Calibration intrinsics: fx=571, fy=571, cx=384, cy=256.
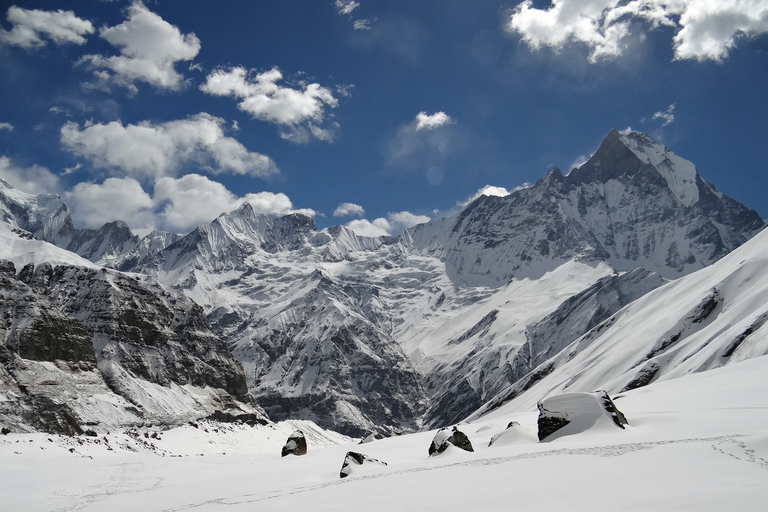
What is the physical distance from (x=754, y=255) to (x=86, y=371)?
139712mm

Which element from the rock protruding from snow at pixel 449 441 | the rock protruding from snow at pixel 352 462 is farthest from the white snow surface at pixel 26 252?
the rock protruding from snow at pixel 352 462

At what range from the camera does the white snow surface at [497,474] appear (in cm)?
1335

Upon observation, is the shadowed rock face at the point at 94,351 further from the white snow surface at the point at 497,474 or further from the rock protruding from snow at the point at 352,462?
the rock protruding from snow at the point at 352,462

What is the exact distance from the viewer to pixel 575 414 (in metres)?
25.0

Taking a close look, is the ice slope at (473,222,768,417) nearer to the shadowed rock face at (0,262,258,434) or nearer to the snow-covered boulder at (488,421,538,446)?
the snow-covered boulder at (488,421,538,446)

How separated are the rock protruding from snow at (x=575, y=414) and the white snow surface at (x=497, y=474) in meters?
0.86

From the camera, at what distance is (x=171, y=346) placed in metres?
172

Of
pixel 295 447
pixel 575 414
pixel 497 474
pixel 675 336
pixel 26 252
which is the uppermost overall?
pixel 26 252

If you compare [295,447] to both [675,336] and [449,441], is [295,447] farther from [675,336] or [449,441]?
[675,336]

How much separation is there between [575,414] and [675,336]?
7750 centimetres

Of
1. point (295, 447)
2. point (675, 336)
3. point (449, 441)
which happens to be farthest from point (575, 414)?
point (675, 336)

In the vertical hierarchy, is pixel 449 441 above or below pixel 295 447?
above

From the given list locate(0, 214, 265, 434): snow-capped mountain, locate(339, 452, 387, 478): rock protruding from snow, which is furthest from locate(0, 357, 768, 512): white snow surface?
locate(0, 214, 265, 434): snow-capped mountain

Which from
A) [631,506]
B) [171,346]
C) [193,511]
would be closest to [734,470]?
[631,506]
